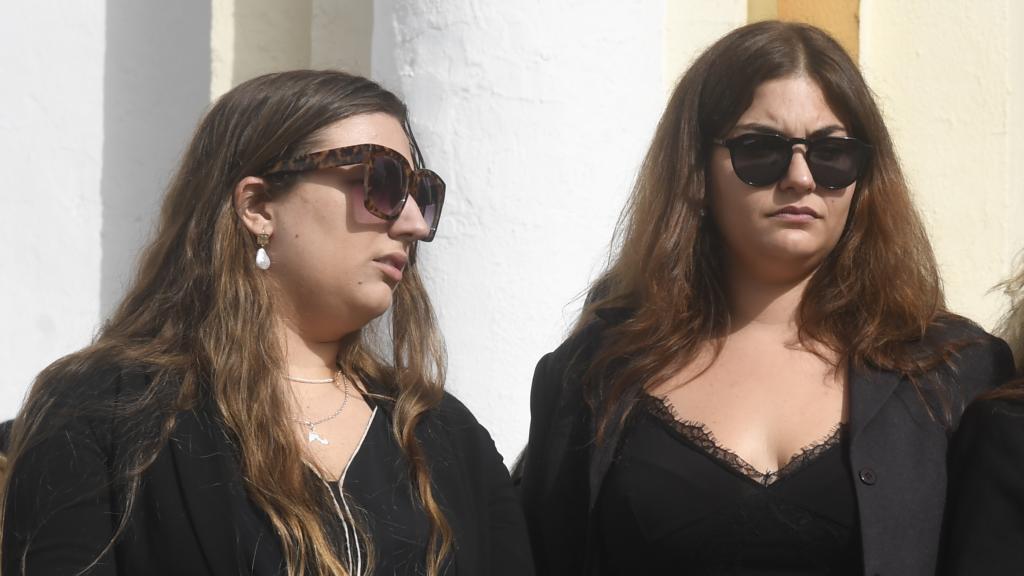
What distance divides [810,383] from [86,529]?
1.43 meters

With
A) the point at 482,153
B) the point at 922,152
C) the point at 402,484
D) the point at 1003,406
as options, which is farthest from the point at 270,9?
the point at 1003,406

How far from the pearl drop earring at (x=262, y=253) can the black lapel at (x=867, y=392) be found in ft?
3.86

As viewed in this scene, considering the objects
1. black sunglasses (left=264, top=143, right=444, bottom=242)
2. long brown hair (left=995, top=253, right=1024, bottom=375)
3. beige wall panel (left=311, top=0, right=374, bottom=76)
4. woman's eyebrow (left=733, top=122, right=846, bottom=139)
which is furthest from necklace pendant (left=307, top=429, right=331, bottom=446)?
beige wall panel (left=311, top=0, right=374, bottom=76)

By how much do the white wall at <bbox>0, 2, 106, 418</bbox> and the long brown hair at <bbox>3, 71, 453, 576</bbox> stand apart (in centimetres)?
217

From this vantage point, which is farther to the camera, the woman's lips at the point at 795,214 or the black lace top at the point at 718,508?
the woman's lips at the point at 795,214

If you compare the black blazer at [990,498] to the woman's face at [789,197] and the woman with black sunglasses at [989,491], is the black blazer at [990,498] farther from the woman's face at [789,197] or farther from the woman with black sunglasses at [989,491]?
the woman's face at [789,197]

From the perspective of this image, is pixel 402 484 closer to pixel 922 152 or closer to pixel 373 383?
pixel 373 383

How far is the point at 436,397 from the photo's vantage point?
2.78 metres

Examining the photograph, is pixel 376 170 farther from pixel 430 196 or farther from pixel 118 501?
pixel 118 501

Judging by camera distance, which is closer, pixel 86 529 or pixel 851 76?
pixel 86 529

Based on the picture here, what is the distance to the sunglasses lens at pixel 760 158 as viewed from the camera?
281cm

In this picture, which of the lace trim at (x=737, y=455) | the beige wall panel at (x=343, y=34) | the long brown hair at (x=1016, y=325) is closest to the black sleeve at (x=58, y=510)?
the lace trim at (x=737, y=455)

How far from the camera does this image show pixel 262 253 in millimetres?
2633

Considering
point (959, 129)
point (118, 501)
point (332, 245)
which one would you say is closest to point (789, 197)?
point (332, 245)
